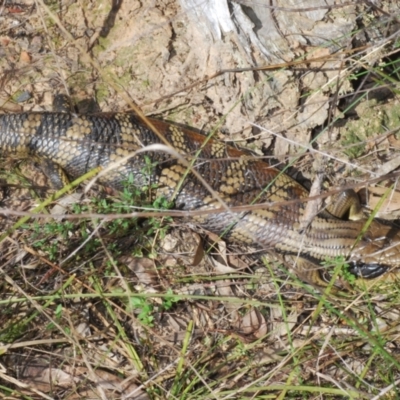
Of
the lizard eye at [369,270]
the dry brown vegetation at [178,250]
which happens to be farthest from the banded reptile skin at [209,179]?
the dry brown vegetation at [178,250]

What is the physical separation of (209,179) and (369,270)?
1259 mm

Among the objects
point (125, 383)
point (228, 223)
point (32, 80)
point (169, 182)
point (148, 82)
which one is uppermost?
point (32, 80)

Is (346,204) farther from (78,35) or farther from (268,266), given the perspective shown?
(78,35)

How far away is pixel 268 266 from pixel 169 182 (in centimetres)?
88

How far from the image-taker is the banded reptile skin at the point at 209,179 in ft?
13.7

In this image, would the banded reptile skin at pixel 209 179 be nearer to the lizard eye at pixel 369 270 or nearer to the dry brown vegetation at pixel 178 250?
the lizard eye at pixel 369 270

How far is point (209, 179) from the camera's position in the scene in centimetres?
424

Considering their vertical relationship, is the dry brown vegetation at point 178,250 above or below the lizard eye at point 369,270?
above

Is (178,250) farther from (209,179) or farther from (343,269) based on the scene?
(343,269)

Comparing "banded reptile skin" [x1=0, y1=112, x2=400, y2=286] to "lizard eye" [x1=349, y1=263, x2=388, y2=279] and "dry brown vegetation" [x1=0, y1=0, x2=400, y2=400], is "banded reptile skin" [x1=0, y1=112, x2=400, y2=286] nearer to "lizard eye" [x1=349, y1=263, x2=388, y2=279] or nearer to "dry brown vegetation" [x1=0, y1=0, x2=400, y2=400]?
"lizard eye" [x1=349, y1=263, x2=388, y2=279]

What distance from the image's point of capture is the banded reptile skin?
4.17 meters

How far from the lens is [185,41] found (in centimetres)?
449

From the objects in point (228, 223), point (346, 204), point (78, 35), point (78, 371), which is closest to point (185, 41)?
point (78, 35)

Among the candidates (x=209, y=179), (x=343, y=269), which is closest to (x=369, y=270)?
(x=343, y=269)
